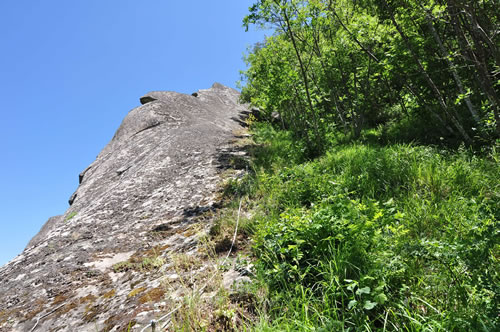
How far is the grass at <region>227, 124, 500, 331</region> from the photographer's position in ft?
5.83

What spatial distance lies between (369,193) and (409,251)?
1592mm

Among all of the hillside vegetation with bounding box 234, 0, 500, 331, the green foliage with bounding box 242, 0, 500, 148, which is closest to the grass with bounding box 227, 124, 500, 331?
the hillside vegetation with bounding box 234, 0, 500, 331

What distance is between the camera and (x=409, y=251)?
2270mm

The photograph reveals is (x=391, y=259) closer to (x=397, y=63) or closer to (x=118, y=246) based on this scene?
(x=118, y=246)

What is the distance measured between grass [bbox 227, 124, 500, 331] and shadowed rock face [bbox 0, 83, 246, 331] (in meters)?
1.38

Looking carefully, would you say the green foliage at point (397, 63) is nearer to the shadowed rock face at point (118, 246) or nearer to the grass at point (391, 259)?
the grass at point (391, 259)

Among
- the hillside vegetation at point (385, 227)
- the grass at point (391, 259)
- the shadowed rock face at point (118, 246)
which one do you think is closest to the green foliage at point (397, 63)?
the hillside vegetation at point (385, 227)

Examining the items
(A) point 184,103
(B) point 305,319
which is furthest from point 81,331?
(A) point 184,103

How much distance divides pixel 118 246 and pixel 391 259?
14.4 ft

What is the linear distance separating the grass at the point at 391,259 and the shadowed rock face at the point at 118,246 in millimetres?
1379

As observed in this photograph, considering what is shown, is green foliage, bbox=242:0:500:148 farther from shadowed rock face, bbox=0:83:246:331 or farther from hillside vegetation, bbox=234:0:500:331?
shadowed rock face, bbox=0:83:246:331

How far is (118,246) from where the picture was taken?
445cm

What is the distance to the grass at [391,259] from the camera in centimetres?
178

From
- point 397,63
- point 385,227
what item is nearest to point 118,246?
point 385,227
